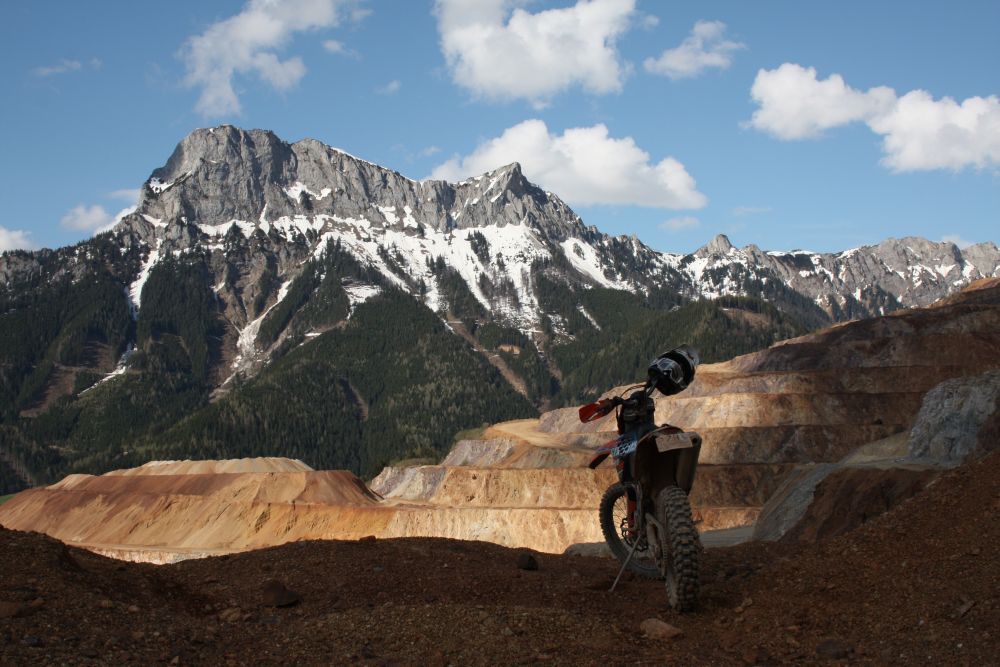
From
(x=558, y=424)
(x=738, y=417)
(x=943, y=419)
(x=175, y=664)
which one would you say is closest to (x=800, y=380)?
(x=738, y=417)

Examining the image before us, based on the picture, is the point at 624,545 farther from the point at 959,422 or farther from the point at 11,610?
the point at 959,422

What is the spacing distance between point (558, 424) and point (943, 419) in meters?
88.4

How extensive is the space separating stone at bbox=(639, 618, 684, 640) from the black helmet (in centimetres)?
376

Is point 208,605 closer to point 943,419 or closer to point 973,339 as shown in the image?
point 943,419

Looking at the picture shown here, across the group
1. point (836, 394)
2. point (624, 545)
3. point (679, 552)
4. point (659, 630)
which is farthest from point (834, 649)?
point (836, 394)

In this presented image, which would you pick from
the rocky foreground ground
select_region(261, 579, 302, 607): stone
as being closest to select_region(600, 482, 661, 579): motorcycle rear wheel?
the rocky foreground ground

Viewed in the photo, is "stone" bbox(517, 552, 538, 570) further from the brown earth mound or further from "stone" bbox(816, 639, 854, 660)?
the brown earth mound

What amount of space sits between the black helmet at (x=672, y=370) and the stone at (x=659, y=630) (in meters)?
3.76

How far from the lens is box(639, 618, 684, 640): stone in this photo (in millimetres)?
11000

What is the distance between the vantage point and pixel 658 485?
13570mm

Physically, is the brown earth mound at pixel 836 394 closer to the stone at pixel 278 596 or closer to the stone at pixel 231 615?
the stone at pixel 278 596

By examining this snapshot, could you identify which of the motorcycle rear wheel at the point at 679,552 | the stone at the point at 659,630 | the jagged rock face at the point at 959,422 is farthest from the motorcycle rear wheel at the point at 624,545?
the jagged rock face at the point at 959,422

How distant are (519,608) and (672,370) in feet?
14.5

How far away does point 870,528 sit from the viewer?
526 inches
